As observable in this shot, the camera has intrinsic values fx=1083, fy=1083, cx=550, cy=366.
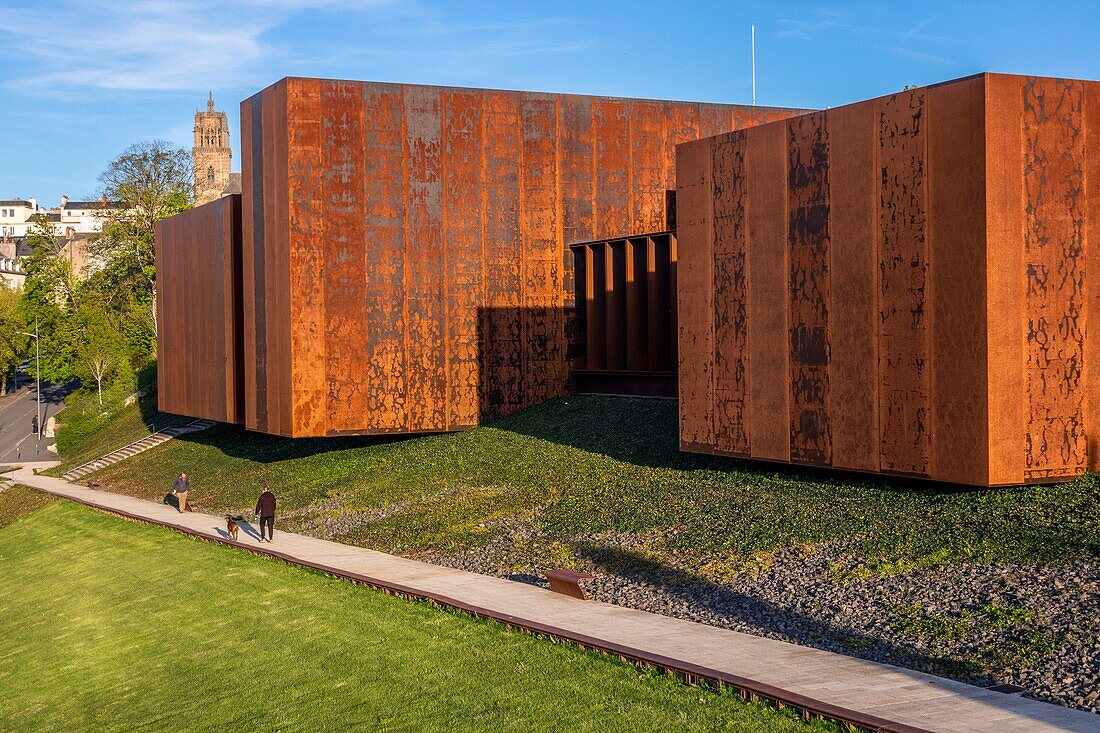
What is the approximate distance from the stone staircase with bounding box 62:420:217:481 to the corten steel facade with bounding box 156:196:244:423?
6.71 m

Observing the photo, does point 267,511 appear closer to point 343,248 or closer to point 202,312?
point 343,248

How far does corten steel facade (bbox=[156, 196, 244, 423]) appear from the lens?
3422 centimetres

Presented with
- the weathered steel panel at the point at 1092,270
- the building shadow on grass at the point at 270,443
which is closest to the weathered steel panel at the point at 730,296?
the weathered steel panel at the point at 1092,270

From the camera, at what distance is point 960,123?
16312 millimetres

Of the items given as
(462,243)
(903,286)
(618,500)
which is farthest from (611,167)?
(903,286)

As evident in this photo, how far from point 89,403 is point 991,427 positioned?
2413 inches

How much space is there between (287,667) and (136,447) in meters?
40.2

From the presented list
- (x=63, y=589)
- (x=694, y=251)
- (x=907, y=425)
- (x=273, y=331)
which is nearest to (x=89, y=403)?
(x=273, y=331)

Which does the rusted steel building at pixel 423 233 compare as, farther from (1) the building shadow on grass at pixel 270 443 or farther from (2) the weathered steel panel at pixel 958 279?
(2) the weathered steel panel at pixel 958 279

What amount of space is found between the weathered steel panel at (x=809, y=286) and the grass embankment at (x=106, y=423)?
40939 mm

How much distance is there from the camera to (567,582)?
16109 millimetres

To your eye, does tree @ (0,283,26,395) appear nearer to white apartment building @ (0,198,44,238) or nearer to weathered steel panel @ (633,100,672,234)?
weathered steel panel @ (633,100,672,234)

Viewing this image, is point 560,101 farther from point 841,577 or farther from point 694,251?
point 841,577

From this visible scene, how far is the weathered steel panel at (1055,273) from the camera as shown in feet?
53.3
